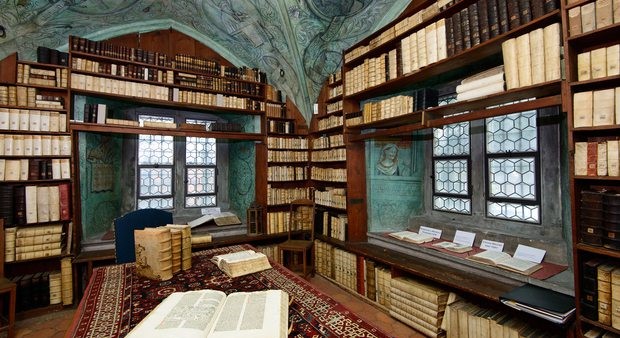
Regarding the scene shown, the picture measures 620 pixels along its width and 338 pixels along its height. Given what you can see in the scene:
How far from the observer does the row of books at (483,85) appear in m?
2.37

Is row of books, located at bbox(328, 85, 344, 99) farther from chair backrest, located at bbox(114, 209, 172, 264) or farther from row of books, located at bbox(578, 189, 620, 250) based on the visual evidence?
row of books, located at bbox(578, 189, 620, 250)

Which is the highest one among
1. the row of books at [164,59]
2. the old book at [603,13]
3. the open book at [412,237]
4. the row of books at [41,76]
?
the row of books at [164,59]

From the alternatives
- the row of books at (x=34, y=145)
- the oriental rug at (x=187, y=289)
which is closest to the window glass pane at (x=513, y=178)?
the oriental rug at (x=187, y=289)

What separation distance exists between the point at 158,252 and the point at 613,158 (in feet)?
9.71

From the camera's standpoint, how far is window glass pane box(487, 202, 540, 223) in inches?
121

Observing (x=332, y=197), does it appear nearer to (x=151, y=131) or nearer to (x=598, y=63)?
(x=151, y=131)

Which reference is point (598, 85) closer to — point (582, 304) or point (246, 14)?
point (582, 304)

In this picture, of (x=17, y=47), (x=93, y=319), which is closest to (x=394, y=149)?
(x=93, y=319)

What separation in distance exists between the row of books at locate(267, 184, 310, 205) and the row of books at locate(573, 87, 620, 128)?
159 inches

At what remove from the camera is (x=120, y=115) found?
4918 mm

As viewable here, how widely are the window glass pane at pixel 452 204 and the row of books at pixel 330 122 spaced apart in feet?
6.00

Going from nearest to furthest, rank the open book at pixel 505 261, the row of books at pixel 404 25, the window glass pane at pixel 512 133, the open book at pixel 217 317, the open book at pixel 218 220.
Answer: the open book at pixel 217 317 → the open book at pixel 505 261 → the row of books at pixel 404 25 → the window glass pane at pixel 512 133 → the open book at pixel 218 220

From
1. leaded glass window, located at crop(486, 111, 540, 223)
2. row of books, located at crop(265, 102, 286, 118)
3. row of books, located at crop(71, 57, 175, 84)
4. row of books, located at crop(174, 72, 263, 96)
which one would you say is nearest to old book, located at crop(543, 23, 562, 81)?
leaded glass window, located at crop(486, 111, 540, 223)

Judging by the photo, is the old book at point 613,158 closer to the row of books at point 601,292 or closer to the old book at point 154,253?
the row of books at point 601,292
